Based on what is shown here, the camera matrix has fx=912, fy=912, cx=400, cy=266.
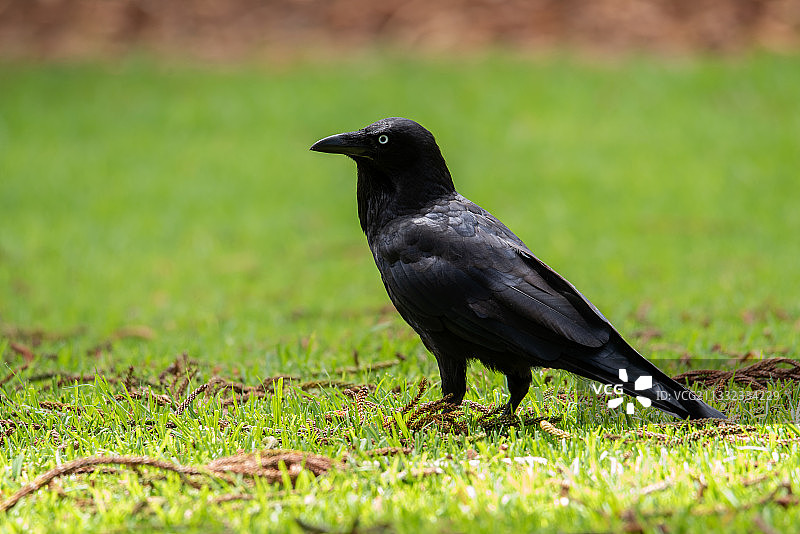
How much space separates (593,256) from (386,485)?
6.10 meters

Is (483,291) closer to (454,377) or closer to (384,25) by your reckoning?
(454,377)

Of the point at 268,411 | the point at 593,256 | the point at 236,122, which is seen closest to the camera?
the point at 268,411

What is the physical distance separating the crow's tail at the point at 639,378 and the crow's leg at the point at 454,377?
499 mm

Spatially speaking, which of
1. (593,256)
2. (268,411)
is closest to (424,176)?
(268,411)

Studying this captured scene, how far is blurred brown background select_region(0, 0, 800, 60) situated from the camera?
1561cm

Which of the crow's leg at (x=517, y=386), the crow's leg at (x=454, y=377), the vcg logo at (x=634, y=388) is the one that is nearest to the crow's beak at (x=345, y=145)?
the crow's leg at (x=454, y=377)

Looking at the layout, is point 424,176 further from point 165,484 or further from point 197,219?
point 197,219

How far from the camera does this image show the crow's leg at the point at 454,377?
4.01 metres

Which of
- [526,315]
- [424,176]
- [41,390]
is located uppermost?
[424,176]

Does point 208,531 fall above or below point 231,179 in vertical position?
below

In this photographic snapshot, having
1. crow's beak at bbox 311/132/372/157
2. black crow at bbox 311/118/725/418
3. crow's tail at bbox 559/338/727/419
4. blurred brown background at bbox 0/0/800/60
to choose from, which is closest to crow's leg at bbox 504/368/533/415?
black crow at bbox 311/118/725/418

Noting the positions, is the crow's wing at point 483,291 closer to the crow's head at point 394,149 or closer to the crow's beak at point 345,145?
the crow's head at point 394,149

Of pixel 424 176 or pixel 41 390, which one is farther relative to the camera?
pixel 41 390

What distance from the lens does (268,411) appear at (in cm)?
404
